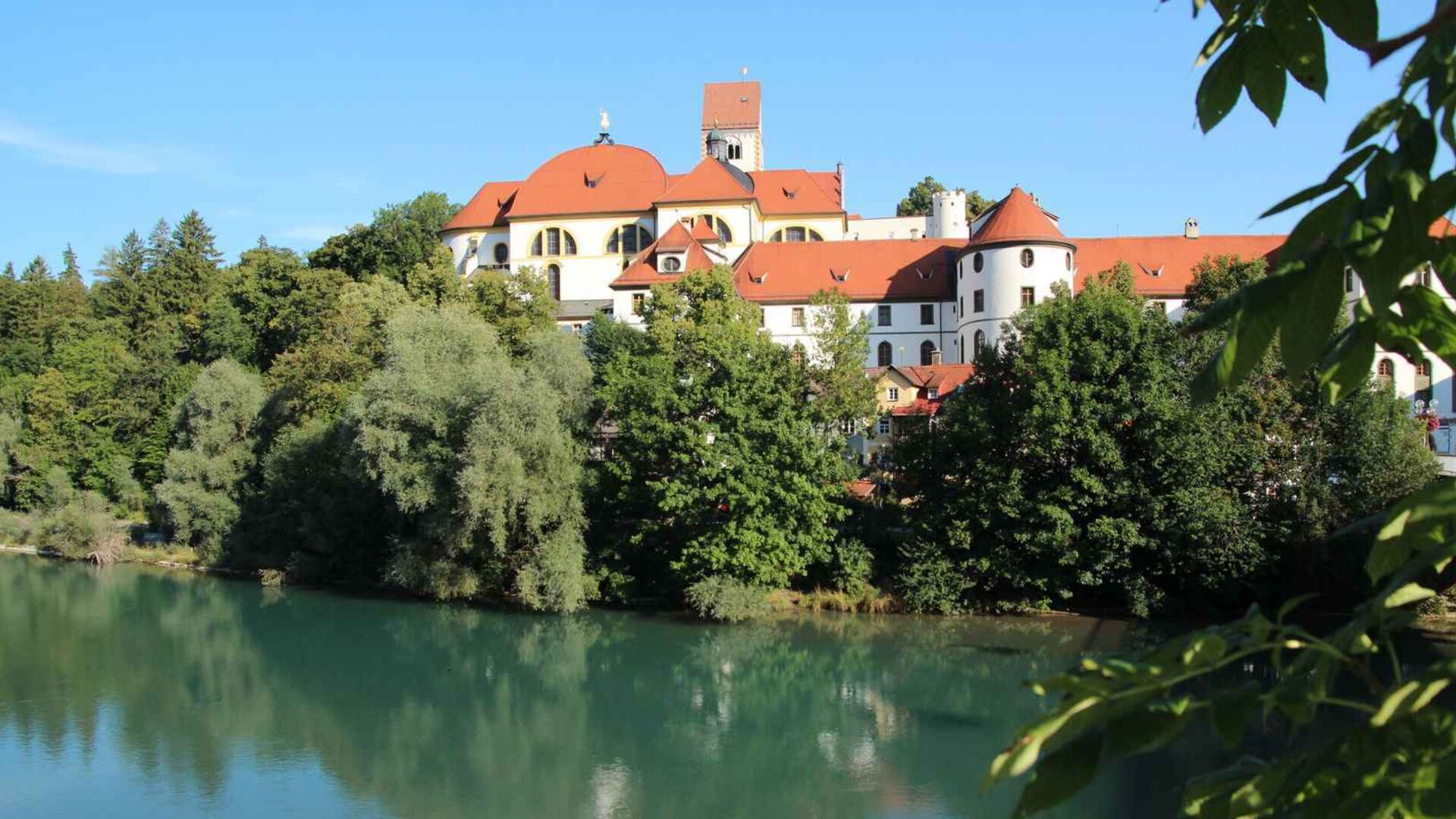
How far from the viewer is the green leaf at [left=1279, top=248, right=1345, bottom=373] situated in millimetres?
1482

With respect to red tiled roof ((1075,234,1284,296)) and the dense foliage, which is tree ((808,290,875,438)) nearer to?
the dense foliage

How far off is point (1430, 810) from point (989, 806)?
1439 centimetres

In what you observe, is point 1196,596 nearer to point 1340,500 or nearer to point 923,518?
point 1340,500

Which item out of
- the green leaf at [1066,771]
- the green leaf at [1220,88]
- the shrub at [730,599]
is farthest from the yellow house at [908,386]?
the green leaf at [1066,771]

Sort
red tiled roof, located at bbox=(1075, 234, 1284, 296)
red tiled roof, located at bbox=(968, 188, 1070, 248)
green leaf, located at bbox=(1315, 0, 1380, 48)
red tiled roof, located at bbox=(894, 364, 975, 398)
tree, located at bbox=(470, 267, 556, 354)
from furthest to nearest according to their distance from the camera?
1. red tiled roof, located at bbox=(1075, 234, 1284, 296)
2. red tiled roof, located at bbox=(968, 188, 1070, 248)
3. red tiled roof, located at bbox=(894, 364, 975, 398)
4. tree, located at bbox=(470, 267, 556, 354)
5. green leaf, located at bbox=(1315, 0, 1380, 48)

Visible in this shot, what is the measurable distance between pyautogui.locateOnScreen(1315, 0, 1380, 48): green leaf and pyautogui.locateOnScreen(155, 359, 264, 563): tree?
35566mm

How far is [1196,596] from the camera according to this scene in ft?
80.3

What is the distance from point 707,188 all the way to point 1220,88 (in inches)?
1892

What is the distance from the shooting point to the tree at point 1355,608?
149cm

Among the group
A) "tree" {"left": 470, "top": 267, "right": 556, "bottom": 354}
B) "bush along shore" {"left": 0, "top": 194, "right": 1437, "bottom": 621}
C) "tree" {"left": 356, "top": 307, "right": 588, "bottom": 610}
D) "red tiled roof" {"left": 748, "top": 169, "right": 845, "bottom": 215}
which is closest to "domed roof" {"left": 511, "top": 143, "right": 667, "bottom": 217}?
"red tiled roof" {"left": 748, "top": 169, "right": 845, "bottom": 215}

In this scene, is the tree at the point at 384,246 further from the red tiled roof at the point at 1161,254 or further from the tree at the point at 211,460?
the red tiled roof at the point at 1161,254

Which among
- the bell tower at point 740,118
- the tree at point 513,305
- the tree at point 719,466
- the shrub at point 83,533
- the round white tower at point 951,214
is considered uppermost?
the bell tower at point 740,118

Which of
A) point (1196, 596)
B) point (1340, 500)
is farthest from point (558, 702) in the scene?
point (1340, 500)

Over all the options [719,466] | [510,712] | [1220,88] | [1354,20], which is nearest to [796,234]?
[719,466]
